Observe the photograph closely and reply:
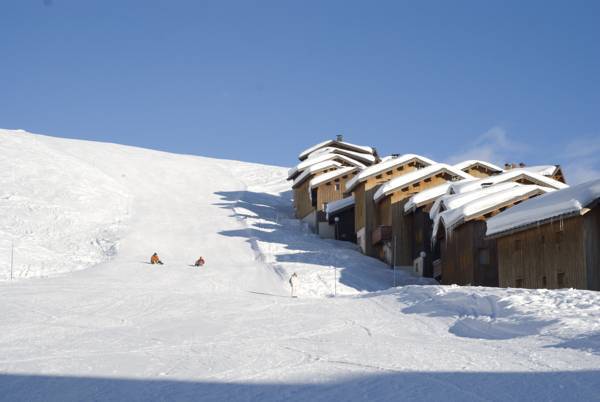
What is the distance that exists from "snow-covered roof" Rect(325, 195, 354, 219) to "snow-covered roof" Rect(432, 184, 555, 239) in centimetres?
1816

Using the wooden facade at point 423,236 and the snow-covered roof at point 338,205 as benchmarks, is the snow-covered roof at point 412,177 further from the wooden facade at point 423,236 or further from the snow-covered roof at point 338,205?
the snow-covered roof at point 338,205

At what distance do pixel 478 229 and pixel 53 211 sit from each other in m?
30.6

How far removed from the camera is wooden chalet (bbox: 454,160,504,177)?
50812 mm

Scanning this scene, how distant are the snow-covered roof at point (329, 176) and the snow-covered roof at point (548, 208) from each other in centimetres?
2533

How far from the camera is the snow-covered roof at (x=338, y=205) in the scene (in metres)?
51.3

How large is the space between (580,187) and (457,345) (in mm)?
12349

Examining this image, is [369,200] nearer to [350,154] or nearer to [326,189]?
[326,189]

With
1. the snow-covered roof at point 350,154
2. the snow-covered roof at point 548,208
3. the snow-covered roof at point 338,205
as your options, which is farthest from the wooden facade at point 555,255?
the snow-covered roof at point 350,154

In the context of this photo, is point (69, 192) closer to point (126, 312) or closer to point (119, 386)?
point (126, 312)

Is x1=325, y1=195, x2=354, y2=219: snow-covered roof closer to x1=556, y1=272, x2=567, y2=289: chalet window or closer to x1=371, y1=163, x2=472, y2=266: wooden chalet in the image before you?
x1=371, y1=163, x2=472, y2=266: wooden chalet

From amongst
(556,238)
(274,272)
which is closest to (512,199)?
(556,238)

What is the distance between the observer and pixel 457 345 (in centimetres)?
1471

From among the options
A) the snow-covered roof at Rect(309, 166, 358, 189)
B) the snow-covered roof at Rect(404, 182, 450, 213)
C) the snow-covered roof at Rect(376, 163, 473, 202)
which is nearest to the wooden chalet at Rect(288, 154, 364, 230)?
the snow-covered roof at Rect(309, 166, 358, 189)

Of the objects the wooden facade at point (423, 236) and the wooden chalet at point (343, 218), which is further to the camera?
the wooden chalet at point (343, 218)
